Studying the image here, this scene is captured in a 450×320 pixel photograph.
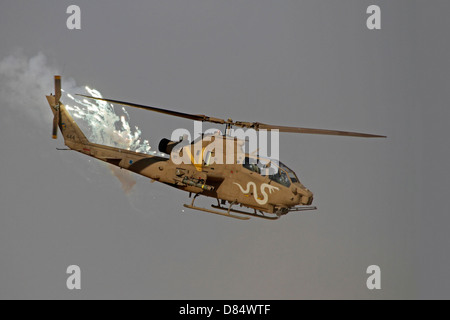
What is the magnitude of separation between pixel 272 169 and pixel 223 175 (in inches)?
53.6

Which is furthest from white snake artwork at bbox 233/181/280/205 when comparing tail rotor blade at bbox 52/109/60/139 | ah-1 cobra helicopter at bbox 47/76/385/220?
tail rotor blade at bbox 52/109/60/139

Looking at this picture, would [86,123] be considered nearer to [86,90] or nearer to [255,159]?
[86,90]

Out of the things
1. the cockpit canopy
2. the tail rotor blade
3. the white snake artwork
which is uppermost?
the tail rotor blade

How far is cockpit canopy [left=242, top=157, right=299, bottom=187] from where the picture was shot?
18.7 m

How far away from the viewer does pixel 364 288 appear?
30.4m

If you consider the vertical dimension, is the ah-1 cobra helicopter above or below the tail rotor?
below

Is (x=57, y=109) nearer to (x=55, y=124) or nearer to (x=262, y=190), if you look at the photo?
(x=55, y=124)

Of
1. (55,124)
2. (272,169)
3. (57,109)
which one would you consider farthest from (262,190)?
(57,109)

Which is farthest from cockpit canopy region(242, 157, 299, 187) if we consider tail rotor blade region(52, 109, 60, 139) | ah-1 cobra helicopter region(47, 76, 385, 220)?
tail rotor blade region(52, 109, 60, 139)

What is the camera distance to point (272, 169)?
18.8m

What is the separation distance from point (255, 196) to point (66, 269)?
15.3m

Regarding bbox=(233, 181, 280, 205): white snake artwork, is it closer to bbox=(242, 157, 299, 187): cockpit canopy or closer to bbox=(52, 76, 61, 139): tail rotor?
bbox=(242, 157, 299, 187): cockpit canopy

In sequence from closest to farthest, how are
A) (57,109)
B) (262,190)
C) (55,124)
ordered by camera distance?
(262,190)
(55,124)
(57,109)

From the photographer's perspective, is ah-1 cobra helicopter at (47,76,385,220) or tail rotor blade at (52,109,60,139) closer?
ah-1 cobra helicopter at (47,76,385,220)
